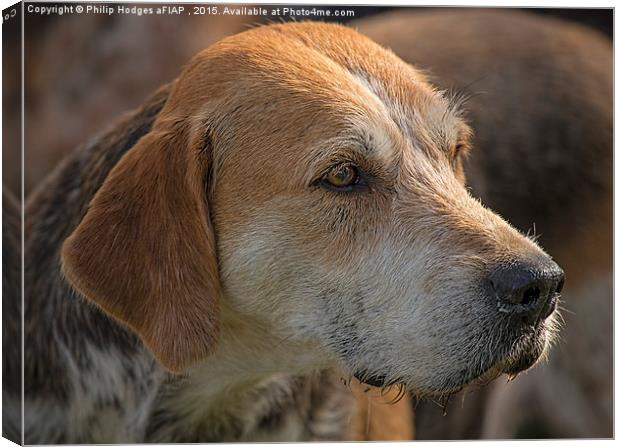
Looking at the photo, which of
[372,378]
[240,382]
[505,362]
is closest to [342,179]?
[372,378]

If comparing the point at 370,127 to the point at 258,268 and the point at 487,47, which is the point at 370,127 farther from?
the point at 487,47

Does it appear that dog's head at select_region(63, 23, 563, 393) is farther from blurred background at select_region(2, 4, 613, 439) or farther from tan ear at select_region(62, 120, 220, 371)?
blurred background at select_region(2, 4, 613, 439)

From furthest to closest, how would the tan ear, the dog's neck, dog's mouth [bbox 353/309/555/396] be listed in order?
1. the dog's neck
2. the tan ear
3. dog's mouth [bbox 353/309/555/396]

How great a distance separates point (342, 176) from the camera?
4.36 meters

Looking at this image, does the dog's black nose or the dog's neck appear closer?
the dog's black nose

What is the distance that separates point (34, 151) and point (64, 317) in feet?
3.34

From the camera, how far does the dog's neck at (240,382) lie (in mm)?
4664

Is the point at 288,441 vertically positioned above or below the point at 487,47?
below

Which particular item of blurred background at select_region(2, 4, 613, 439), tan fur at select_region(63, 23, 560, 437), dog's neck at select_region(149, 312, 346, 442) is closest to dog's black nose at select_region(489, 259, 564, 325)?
tan fur at select_region(63, 23, 560, 437)

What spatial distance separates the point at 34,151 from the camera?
5555 mm

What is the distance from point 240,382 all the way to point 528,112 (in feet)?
8.06

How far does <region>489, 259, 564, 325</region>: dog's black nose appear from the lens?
3.99 meters

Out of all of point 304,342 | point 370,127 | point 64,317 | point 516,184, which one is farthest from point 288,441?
point 516,184

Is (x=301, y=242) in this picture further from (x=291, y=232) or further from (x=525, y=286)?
(x=525, y=286)
